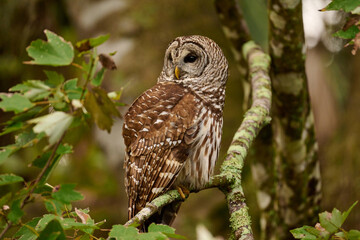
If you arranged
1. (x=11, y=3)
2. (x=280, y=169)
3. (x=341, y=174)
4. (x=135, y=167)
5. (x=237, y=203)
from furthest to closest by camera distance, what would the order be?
(x=11, y=3) → (x=341, y=174) → (x=280, y=169) → (x=135, y=167) → (x=237, y=203)

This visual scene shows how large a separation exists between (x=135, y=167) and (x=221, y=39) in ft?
11.4

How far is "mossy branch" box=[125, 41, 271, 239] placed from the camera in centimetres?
191

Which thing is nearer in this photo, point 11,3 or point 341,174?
point 341,174

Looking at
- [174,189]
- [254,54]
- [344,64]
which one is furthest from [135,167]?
[344,64]

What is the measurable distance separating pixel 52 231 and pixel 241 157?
140cm

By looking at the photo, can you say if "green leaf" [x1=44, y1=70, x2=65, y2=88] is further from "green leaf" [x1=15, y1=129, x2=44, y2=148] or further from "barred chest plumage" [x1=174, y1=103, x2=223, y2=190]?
"barred chest plumage" [x1=174, y1=103, x2=223, y2=190]

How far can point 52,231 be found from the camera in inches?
49.3

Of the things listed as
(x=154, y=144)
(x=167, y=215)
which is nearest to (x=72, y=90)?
(x=154, y=144)

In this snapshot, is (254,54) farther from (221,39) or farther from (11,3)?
(11,3)

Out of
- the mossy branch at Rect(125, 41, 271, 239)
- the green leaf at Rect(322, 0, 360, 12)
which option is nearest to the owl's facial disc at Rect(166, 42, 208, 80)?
the mossy branch at Rect(125, 41, 271, 239)

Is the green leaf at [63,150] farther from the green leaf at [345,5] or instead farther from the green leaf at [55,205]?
the green leaf at [345,5]

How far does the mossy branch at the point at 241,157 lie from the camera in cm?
191

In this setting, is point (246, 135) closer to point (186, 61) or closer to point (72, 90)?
point (186, 61)

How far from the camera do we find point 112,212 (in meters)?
5.93
